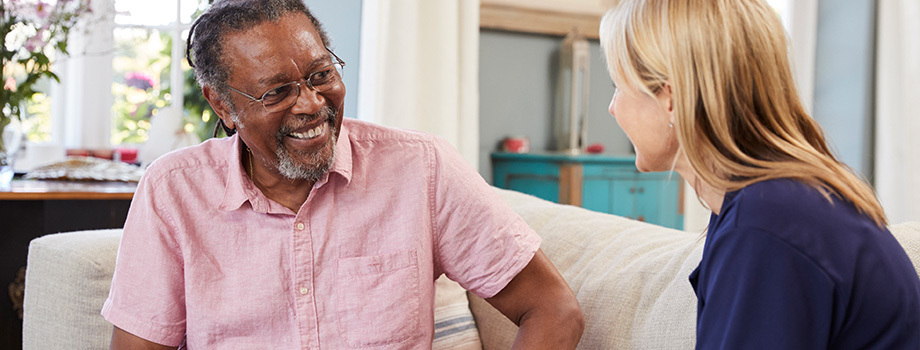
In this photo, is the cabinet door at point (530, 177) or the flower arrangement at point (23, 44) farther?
the cabinet door at point (530, 177)

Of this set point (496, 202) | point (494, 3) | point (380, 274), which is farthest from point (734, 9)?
point (494, 3)

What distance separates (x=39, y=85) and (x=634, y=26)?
3.17 metres

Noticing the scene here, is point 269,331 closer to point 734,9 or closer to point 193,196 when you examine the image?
point 193,196

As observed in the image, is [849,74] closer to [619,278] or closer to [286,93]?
[619,278]

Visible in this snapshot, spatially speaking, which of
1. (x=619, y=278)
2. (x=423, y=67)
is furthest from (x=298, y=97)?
(x=423, y=67)

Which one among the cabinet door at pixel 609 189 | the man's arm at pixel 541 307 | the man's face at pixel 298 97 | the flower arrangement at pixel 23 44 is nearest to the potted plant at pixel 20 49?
the flower arrangement at pixel 23 44

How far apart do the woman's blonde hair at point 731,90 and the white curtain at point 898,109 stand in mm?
4120

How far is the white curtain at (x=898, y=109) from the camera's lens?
432cm

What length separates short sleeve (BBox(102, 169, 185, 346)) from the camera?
1.21 meters

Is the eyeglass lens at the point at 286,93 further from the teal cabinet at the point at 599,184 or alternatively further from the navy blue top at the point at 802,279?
the teal cabinet at the point at 599,184

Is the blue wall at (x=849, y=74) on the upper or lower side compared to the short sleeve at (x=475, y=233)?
upper

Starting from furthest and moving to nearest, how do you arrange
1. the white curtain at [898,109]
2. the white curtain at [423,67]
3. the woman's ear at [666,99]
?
the white curtain at [898,109], the white curtain at [423,67], the woman's ear at [666,99]

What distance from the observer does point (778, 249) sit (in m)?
0.69

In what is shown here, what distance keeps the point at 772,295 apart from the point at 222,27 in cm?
89
